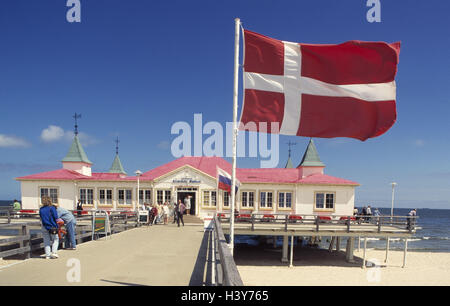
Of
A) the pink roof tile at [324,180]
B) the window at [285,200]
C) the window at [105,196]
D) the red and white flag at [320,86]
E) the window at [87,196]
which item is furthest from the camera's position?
the window at [87,196]

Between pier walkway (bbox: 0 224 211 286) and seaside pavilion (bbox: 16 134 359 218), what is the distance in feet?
44.4

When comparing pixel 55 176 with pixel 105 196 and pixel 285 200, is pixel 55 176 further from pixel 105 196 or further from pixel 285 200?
pixel 285 200

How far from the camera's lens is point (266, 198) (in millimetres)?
23688

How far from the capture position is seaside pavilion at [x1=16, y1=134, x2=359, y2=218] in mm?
22969

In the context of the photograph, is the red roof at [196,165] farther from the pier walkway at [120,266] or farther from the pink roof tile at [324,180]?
the pier walkway at [120,266]

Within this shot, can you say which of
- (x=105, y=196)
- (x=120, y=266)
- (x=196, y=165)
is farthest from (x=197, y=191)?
(x=120, y=266)

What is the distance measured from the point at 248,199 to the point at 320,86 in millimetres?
17015

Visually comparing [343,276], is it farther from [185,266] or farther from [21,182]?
[21,182]

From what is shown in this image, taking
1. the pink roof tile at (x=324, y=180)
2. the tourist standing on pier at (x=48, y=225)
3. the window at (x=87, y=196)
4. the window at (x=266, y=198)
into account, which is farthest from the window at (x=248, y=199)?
the tourist standing on pier at (x=48, y=225)

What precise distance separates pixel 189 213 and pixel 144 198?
414cm

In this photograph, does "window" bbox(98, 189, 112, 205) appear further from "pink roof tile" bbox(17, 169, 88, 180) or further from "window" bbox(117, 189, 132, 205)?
"pink roof tile" bbox(17, 169, 88, 180)

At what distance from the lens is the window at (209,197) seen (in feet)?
75.4

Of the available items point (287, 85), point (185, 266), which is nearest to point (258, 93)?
point (287, 85)

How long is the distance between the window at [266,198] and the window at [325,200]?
393 centimetres
